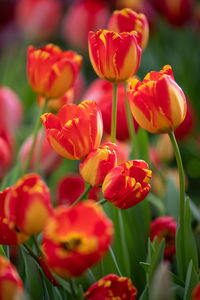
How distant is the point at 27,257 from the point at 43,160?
24cm

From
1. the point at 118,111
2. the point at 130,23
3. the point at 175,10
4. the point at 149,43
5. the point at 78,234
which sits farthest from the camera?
the point at 149,43

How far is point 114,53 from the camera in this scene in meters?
0.30

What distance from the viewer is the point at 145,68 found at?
0.93 meters

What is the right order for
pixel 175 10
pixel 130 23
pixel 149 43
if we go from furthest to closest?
pixel 149 43
pixel 175 10
pixel 130 23

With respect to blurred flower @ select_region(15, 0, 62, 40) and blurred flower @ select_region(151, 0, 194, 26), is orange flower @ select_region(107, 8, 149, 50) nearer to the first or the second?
blurred flower @ select_region(151, 0, 194, 26)

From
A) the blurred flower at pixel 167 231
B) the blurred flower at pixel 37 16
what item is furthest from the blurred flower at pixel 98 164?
the blurred flower at pixel 37 16

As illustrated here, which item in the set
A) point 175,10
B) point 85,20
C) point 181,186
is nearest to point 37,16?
point 85,20

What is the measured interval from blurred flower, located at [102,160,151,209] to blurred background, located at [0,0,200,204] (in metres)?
0.36

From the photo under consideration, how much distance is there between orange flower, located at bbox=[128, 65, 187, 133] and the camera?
0.91 ft

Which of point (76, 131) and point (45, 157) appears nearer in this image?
point (76, 131)

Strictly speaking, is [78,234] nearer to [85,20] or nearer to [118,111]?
[118,111]

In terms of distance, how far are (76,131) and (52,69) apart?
99 mm

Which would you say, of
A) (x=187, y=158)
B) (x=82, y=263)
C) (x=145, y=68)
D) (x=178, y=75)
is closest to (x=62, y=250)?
(x=82, y=263)

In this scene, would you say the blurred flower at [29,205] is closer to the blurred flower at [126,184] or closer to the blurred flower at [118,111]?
the blurred flower at [126,184]
